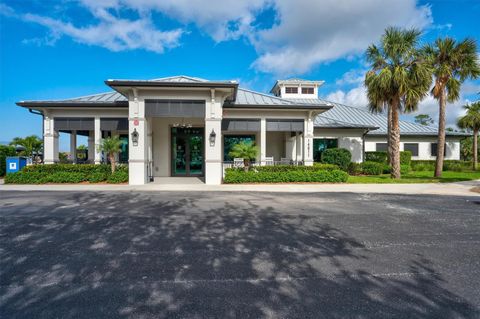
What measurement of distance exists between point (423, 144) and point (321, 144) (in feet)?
36.7

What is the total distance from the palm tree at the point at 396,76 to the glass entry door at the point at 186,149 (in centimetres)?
1181

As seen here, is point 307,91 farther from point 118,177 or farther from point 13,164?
point 13,164

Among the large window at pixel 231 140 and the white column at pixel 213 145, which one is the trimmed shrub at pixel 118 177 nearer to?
the white column at pixel 213 145

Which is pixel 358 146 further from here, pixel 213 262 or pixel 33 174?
pixel 33 174

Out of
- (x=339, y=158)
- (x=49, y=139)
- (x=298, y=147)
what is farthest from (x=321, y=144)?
(x=49, y=139)

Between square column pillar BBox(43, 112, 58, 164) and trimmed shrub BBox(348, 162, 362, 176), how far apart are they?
20417mm

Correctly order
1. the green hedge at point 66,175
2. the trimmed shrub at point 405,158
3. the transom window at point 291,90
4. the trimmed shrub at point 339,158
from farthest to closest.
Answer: the transom window at point 291,90, the trimmed shrub at point 405,158, the trimmed shrub at point 339,158, the green hedge at point 66,175

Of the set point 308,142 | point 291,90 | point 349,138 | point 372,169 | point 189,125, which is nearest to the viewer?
point 308,142

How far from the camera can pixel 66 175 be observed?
13.4 metres

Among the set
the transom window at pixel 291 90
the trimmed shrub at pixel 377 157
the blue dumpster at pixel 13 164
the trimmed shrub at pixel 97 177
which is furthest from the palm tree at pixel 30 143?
the trimmed shrub at pixel 377 157

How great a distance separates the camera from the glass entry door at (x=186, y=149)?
58.0 ft

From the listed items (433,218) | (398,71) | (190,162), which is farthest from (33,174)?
(398,71)

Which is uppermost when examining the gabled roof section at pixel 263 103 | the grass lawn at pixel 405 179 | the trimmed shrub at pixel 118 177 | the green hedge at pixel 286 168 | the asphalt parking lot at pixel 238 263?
the gabled roof section at pixel 263 103

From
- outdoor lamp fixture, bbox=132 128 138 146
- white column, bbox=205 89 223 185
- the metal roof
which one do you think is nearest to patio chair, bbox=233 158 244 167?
white column, bbox=205 89 223 185
